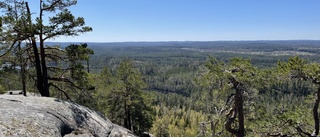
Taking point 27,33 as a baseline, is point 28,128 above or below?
below

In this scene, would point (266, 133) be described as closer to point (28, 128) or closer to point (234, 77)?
point (234, 77)

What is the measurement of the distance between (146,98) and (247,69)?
53.8 feet

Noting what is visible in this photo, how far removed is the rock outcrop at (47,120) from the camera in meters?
10.3

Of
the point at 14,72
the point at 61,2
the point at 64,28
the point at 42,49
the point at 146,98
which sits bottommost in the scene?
the point at 146,98

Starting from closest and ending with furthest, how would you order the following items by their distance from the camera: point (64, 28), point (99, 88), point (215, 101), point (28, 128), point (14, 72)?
point (28, 128) < point (215, 101) < point (64, 28) < point (14, 72) < point (99, 88)

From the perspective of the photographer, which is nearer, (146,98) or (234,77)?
(234,77)

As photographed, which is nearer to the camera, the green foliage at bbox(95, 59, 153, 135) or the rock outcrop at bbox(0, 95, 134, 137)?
the rock outcrop at bbox(0, 95, 134, 137)

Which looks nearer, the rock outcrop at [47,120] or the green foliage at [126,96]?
the rock outcrop at [47,120]

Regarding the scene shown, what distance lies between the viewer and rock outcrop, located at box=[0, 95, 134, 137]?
A: 1028cm

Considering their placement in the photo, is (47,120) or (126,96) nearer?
(47,120)

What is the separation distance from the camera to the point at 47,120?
12.0 meters

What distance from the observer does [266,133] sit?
14.0 metres

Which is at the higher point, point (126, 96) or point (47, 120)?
point (47, 120)

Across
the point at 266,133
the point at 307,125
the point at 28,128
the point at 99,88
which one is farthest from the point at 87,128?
the point at 99,88
